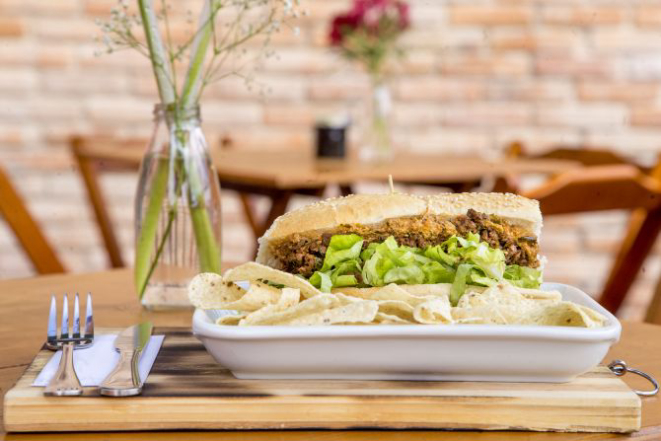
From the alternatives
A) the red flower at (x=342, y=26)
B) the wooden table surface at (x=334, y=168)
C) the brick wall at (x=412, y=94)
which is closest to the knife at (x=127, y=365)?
the wooden table surface at (x=334, y=168)

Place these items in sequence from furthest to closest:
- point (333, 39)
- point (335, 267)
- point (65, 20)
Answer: point (65, 20) < point (333, 39) < point (335, 267)

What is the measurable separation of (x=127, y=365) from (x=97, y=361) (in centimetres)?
4

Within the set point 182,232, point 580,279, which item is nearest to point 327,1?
point 580,279

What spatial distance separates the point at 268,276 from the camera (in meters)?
1.00

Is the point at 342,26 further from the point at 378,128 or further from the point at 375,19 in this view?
the point at 378,128

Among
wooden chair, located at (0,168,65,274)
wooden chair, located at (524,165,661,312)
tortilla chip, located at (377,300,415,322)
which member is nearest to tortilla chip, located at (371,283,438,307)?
tortilla chip, located at (377,300,415,322)

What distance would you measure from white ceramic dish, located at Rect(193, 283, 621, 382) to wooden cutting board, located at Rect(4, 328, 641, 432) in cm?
2

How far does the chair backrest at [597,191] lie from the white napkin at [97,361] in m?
1.11

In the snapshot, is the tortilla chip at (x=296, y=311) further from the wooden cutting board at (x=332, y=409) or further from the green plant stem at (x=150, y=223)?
the green plant stem at (x=150, y=223)

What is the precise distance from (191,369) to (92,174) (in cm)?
224

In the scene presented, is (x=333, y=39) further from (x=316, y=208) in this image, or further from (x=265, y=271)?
(x=265, y=271)

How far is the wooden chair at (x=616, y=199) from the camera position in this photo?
6.84 ft

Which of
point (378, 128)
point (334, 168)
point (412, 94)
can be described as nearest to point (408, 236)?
point (334, 168)

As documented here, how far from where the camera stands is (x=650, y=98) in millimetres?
3943
